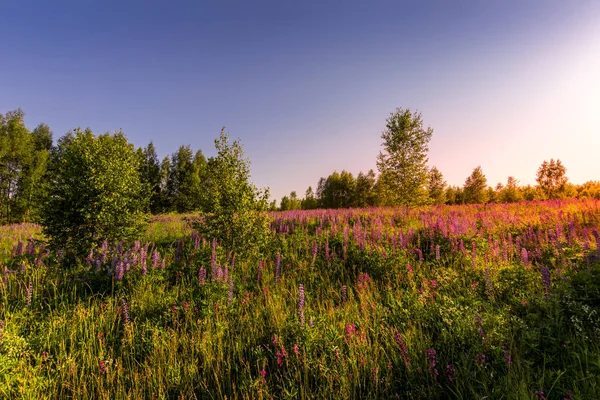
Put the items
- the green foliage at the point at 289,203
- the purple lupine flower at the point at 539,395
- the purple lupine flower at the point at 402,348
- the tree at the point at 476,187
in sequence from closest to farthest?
the purple lupine flower at the point at 539,395 → the purple lupine flower at the point at 402,348 → the tree at the point at 476,187 → the green foliage at the point at 289,203

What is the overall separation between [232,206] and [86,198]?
3860mm

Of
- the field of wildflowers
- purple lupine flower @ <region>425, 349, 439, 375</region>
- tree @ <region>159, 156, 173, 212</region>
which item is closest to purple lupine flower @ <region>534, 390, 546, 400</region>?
the field of wildflowers

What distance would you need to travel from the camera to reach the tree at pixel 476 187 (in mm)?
39125

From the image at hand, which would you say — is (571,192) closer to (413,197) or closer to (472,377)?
(413,197)

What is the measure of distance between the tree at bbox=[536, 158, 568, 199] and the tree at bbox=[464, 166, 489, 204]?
6509 millimetres

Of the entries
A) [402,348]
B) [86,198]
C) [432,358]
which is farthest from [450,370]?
[86,198]

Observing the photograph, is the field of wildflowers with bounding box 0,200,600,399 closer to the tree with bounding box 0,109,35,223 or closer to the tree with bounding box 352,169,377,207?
the tree with bounding box 0,109,35,223

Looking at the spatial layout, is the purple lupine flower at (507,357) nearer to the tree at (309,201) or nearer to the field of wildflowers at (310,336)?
the field of wildflowers at (310,336)

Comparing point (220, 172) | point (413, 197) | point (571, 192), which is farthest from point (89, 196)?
point (571, 192)

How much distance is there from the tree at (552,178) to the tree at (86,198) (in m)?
42.4

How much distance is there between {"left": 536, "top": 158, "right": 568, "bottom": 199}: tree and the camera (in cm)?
3150

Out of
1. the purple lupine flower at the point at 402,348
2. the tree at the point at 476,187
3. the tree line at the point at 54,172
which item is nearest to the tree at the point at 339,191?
the tree at the point at 476,187

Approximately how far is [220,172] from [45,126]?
213 feet

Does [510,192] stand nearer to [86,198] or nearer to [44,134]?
[86,198]
